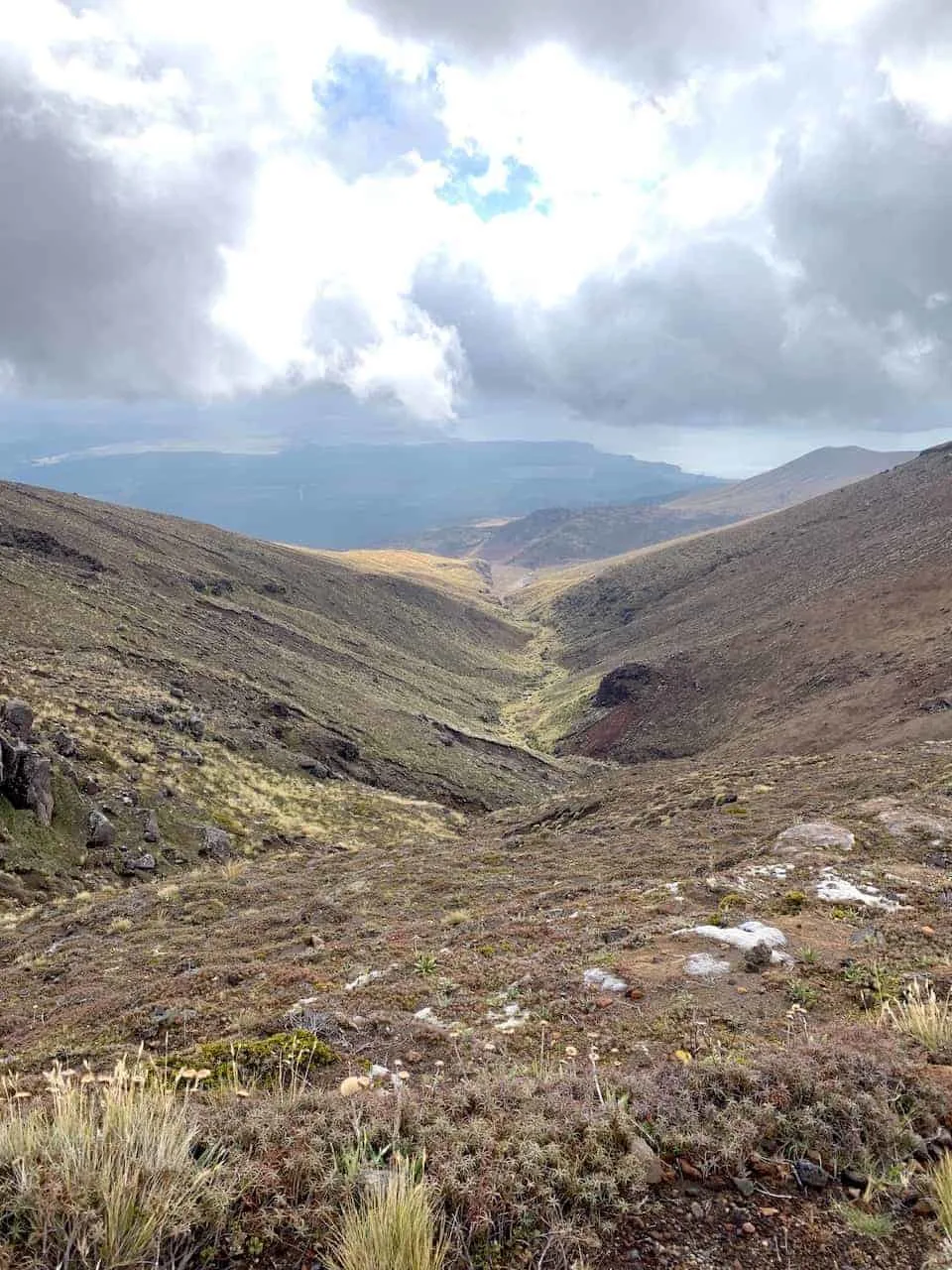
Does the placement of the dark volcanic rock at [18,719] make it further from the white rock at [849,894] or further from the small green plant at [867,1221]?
the small green plant at [867,1221]

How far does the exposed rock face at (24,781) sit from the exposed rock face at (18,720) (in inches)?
119

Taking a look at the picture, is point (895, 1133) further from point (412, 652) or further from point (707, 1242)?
point (412, 652)

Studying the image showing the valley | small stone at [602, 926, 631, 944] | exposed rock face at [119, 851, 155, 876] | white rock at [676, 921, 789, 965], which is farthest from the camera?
exposed rock face at [119, 851, 155, 876]

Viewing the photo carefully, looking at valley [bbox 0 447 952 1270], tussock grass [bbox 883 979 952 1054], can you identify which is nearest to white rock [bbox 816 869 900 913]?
valley [bbox 0 447 952 1270]

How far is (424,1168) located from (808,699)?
3930 cm

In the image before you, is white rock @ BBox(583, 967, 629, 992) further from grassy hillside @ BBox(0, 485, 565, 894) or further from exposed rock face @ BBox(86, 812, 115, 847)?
exposed rock face @ BBox(86, 812, 115, 847)

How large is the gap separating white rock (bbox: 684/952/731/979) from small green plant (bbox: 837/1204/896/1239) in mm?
3704

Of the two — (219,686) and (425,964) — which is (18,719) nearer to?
(219,686)

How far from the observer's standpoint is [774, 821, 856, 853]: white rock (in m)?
12.0

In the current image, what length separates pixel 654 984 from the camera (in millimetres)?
7031

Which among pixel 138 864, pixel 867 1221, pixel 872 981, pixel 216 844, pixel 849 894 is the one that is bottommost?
pixel 216 844

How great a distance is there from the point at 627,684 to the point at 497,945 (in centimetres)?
4668

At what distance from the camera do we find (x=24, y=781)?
17578 millimetres

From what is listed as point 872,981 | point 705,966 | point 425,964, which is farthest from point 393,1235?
point 425,964
